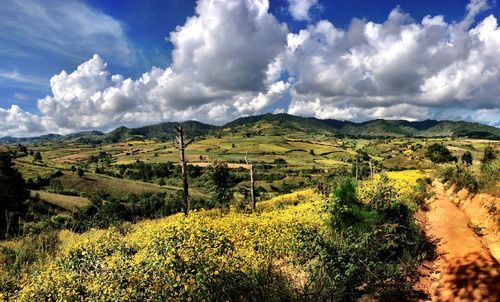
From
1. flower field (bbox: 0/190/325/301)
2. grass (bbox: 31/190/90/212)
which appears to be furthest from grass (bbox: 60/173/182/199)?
flower field (bbox: 0/190/325/301)

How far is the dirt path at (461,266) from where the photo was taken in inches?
311

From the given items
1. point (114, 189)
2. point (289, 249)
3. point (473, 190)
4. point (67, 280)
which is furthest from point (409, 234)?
point (114, 189)

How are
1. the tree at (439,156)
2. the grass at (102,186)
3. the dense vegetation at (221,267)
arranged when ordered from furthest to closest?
the grass at (102,186), the tree at (439,156), the dense vegetation at (221,267)

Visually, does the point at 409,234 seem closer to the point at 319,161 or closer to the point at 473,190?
the point at 473,190

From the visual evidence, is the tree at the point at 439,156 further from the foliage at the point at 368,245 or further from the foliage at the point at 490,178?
the foliage at the point at 368,245

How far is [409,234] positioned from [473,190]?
23.3 feet

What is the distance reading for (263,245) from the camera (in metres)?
10.1

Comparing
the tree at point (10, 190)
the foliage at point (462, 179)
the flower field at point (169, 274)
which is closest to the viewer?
the flower field at point (169, 274)

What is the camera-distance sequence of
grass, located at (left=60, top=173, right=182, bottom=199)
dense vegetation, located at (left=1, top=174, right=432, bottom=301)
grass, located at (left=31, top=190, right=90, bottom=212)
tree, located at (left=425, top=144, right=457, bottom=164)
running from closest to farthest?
dense vegetation, located at (left=1, top=174, right=432, bottom=301), tree, located at (left=425, top=144, right=457, bottom=164), grass, located at (left=31, top=190, right=90, bottom=212), grass, located at (left=60, top=173, right=182, bottom=199)

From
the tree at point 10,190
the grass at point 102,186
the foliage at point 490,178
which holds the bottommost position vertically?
the grass at point 102,186

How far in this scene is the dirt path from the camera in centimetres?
791

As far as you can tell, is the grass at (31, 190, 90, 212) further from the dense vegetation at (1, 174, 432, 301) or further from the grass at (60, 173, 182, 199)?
the dense vegetation at (1, 174, 432, 301)

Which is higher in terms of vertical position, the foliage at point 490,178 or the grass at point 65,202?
the foliage at point 490,178

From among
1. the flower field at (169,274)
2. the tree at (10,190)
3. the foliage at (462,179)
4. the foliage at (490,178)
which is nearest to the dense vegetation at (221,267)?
the flower field at (169,274)
